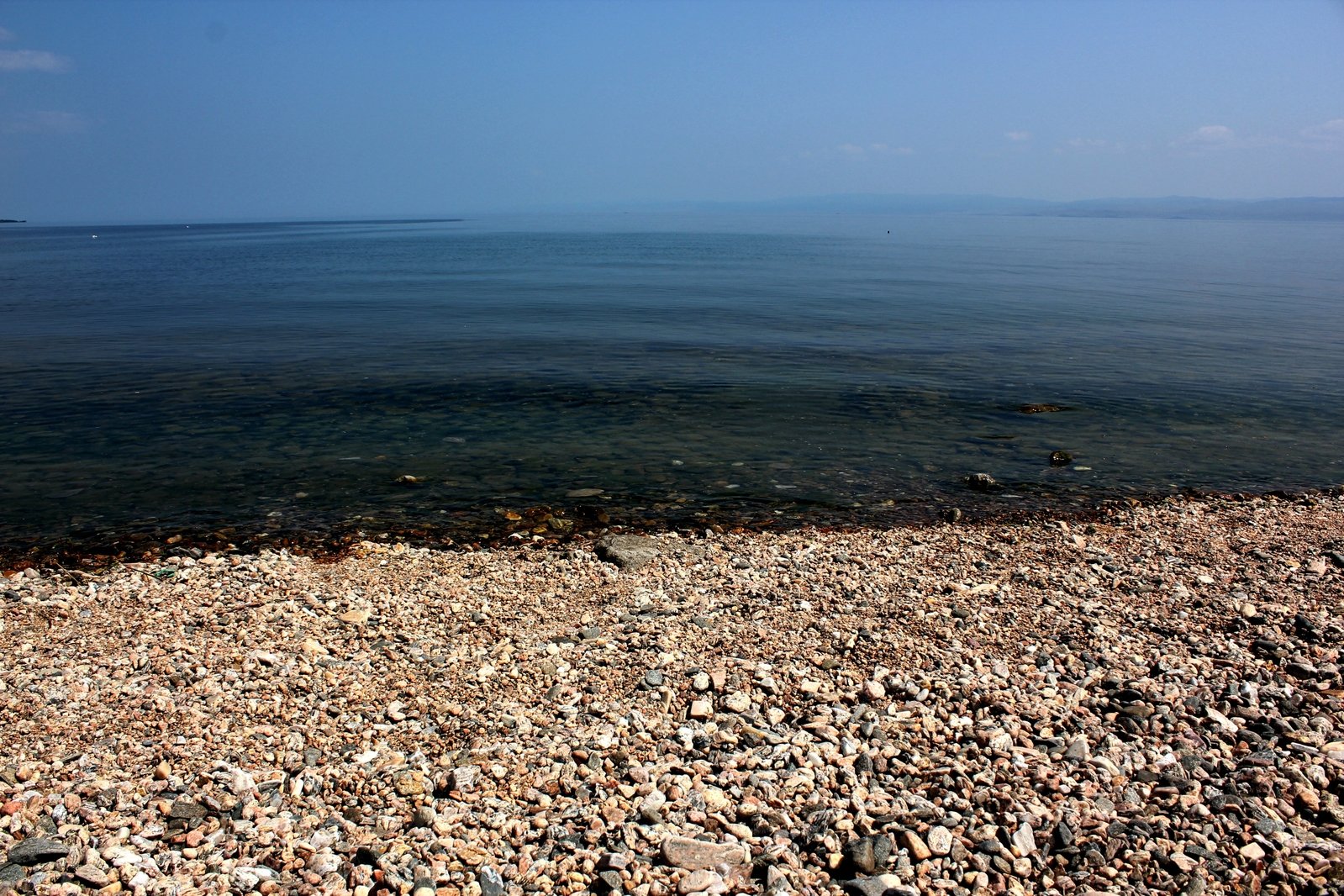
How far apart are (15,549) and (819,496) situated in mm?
13260

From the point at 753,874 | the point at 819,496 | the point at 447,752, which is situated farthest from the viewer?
the point at 819,496

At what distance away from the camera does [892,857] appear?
6668 millimetres

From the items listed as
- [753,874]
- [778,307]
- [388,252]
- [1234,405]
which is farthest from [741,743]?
[388,252]

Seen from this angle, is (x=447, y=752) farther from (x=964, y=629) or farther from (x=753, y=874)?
(x=964, y=629)

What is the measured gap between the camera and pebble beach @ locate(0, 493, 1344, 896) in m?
6.61

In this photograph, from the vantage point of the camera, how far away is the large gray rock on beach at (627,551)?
41.5 feet

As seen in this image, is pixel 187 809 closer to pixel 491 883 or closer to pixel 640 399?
pixel 491 883

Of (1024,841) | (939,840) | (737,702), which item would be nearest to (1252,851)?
(1024,841)

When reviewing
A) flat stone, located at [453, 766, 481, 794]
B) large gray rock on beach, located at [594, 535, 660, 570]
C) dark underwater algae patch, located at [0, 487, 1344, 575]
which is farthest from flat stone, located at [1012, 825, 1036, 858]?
dark underwater algae patch, located at [0, 487, 1344, 575]

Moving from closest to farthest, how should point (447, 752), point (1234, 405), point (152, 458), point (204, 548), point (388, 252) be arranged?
point (447, 752) < point (204, 548) < point (152, 458) < point (1234, 405) < point (388, 252)

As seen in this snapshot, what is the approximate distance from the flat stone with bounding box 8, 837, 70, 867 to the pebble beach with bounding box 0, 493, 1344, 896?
0.05 feet

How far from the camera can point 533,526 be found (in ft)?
48.5

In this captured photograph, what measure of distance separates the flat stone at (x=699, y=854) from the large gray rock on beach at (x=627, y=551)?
5.89m

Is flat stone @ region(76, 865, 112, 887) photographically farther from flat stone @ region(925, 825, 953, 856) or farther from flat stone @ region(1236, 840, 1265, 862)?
flat stone @ region(1236, 840, 1265, 862)
